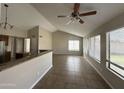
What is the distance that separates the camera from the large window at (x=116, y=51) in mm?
3765

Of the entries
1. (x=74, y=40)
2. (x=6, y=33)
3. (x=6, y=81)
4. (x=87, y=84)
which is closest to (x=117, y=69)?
(x=87, y=84)

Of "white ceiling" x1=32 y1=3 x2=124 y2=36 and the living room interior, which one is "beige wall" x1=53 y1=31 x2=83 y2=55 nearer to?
the living room interior

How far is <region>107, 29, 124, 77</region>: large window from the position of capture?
3.76 metres

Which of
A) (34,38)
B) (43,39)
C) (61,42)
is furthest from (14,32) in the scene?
(61,42)

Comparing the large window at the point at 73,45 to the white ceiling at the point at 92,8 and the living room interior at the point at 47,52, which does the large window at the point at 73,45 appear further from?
the white ceiling at the point at 92,8

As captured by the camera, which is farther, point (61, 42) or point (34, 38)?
point (61, 42)

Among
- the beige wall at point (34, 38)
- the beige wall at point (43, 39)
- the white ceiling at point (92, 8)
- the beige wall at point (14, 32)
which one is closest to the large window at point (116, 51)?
the white ceiling at point (92, 8)

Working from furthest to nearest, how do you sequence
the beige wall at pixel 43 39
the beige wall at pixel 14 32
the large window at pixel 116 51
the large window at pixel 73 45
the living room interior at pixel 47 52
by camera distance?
the large window at pixel 73 45, the beige wall at pixel 43 39, the beige wall at pixel 14 32, the large window at pixel 116 51, the living room interior at pixel 47 52

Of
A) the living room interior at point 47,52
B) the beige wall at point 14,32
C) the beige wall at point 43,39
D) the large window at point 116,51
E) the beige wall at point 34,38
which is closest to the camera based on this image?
the living room interior at point 47,52

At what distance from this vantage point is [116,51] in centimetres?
420

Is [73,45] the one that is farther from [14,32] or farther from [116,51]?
[116,51]

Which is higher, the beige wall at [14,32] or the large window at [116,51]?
the beige wall at [14,32]

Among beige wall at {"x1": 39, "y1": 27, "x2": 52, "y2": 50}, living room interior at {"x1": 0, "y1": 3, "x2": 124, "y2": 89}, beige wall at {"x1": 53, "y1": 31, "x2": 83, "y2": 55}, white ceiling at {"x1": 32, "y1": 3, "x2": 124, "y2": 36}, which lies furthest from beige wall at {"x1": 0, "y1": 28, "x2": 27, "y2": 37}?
beige wall at {"x1": 53, "y1": 31, "x2": 83, "y2": 55}

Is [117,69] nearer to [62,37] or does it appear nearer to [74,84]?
[74,84]
